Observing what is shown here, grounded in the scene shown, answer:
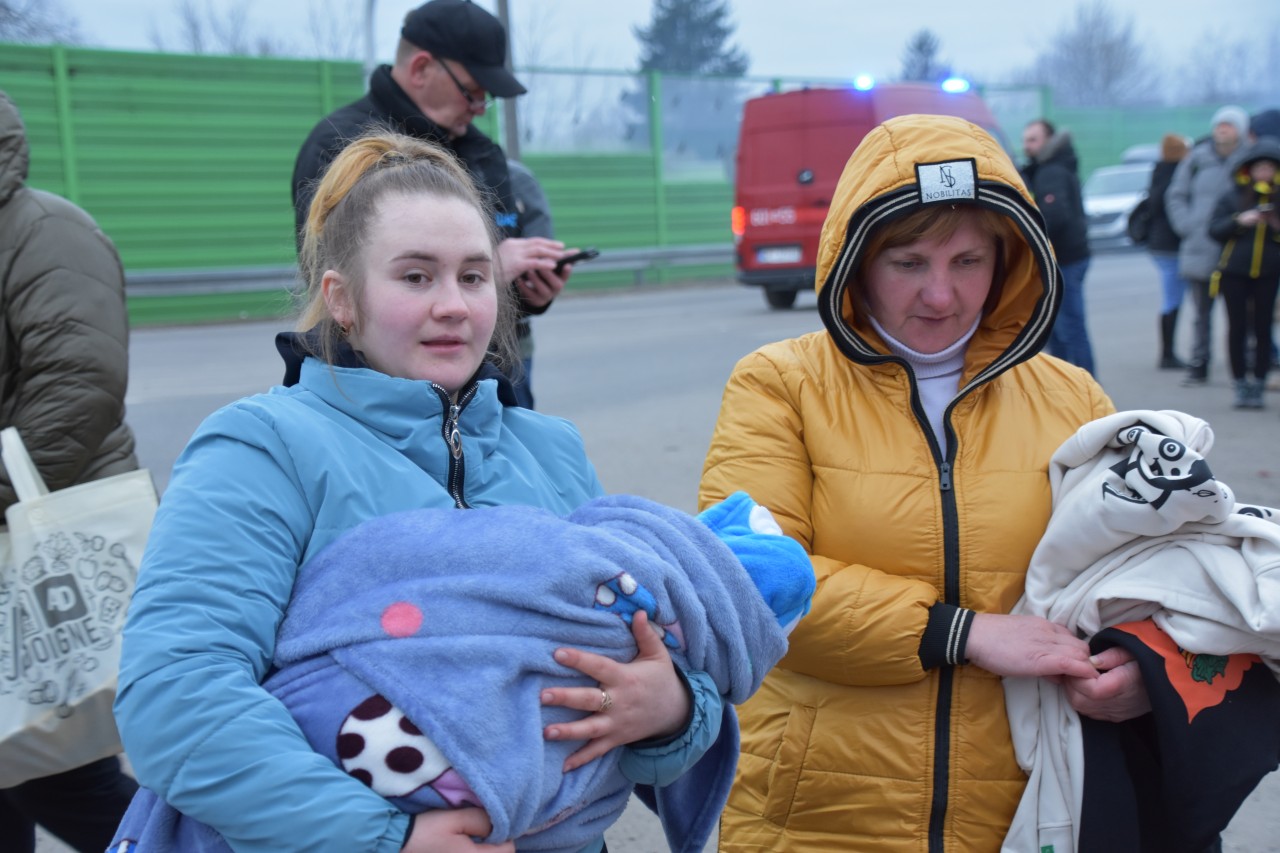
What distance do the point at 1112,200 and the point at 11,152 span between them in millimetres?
26233

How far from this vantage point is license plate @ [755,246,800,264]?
1599 cm

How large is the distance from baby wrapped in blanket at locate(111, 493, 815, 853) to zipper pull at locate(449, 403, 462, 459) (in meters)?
0.19

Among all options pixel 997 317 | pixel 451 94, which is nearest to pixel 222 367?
pixel 451 94

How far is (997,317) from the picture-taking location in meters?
2.45

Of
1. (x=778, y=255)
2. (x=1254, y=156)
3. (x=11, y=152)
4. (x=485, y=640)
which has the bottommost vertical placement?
(x=778, y=255)

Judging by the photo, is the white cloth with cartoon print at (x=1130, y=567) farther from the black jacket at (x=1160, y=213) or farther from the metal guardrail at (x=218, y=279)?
the metal guardrail at (x=218, y=279)

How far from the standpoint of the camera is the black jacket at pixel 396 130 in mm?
3480

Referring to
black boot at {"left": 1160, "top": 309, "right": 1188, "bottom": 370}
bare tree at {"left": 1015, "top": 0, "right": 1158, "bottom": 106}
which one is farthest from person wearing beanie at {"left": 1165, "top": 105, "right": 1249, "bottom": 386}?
bare tree at {"left": 1015, "top": 0, "right": 1158, "bottom": 106}

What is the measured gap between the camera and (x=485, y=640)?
4.96ft

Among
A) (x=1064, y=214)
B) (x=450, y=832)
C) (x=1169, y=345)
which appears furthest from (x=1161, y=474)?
(x=1169, y=345)

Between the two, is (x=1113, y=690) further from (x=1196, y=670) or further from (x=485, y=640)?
(x=485, y=640)

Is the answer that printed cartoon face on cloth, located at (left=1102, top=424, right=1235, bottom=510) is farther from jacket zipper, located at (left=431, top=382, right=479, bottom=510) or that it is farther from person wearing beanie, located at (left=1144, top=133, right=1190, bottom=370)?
person wearing beanie, located at (left=1144, top=133, right=1190, bottom=370)

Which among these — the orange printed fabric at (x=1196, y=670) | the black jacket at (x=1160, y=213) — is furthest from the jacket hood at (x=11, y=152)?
the black jacket at (x=1160, y=213)

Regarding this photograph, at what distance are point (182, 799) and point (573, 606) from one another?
52cm
